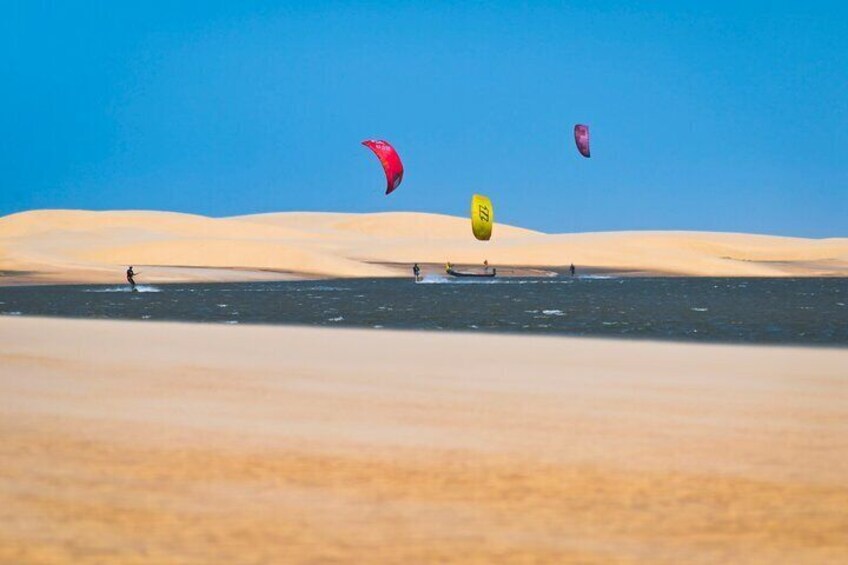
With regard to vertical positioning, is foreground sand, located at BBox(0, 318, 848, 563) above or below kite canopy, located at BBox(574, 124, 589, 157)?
below

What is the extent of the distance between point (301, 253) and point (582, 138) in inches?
2691

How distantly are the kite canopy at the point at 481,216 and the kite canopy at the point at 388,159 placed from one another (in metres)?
4.78

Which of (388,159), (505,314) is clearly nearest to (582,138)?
(388,159)

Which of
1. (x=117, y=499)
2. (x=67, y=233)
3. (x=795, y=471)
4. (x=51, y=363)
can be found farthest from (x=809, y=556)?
(x=67, y=233)

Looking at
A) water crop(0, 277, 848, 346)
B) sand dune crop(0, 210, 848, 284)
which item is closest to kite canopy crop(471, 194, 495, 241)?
water crop(0, 277, 848, 346)

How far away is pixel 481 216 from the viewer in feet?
199

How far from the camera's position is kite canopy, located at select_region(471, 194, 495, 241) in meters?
60.0

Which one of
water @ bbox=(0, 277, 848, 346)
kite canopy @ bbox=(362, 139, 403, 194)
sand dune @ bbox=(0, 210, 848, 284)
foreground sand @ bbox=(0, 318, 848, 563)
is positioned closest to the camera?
foreground sand @ bbox=(0, 318, 848, 563)

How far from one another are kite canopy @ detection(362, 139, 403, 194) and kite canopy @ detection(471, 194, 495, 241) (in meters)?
4.78

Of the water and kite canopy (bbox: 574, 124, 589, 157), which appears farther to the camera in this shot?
kite canopy (bbox: 574, 124, 589, 157)

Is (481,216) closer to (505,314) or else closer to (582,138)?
(582,138)

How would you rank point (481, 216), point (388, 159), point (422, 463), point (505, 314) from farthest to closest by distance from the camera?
point (481, 216) → point (388, 159) → point (505, 314) → point (422, 463)

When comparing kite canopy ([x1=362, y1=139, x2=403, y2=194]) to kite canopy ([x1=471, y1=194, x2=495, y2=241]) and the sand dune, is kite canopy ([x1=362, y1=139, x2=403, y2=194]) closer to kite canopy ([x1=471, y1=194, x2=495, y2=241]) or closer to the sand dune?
kite canopy ([x1=471, y1=194, x2=495, y2=241])

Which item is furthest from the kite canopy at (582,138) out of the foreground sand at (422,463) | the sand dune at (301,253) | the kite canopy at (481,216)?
the foreground sand at (422,463)
